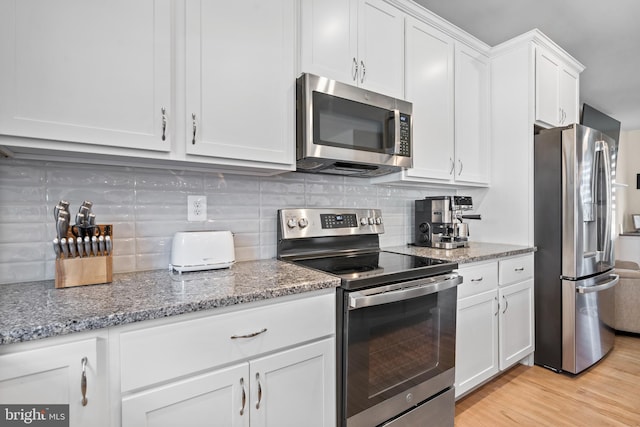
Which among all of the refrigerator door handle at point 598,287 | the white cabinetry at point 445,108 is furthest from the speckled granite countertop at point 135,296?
the refrigerator door handle at point 598,287

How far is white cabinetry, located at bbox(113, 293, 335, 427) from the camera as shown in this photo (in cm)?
89

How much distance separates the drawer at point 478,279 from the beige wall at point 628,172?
5422 mm

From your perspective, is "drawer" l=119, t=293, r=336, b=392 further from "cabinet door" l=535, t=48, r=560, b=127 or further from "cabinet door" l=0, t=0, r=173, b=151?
"cabinet door" l=535, t=48, r=560, b=127

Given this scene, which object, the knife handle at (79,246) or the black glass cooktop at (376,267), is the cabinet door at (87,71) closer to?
the knife handle at (79,246)

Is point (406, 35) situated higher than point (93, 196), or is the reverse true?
point (406, 35)

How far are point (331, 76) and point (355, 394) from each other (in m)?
1.49

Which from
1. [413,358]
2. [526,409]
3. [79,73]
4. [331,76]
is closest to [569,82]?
[331,76]

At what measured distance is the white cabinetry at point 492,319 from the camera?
1.84 meters

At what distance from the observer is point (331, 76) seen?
164 centimetres

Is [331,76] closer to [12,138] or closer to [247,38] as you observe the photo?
[247,38]

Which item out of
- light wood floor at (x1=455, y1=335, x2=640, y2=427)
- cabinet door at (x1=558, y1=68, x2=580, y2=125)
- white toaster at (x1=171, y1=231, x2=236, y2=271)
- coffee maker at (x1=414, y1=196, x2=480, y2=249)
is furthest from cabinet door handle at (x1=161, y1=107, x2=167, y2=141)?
cabinet door at (x1=558, y1=68, x2=580, y2=125)

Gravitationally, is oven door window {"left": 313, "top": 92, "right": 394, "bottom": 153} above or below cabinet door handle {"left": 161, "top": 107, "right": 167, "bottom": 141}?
above

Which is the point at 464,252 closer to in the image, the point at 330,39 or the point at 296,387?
the point at 296,387

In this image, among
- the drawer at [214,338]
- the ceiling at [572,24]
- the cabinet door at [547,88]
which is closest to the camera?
the drawer at [214,338]
